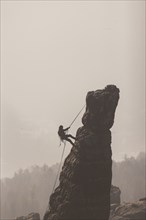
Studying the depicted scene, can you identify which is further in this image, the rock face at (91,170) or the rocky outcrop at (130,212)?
the rocky outcrop at (130,212)

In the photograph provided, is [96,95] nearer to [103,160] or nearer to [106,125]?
[106,125]

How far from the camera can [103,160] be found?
1374 inches

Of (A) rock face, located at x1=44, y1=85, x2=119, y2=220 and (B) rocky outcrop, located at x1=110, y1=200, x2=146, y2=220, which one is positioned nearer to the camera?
(A) rock face, located at x1=44, y1=85, x2=119, y2=220

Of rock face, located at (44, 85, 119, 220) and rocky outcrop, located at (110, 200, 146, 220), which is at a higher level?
rock face, located at (44, 85, 119, 220)

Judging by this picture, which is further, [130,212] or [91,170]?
[130,212]

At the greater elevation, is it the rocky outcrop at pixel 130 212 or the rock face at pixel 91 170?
the rock face at pixel 91 170

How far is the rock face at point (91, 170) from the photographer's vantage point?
3422 cm

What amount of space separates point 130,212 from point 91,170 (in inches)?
2682

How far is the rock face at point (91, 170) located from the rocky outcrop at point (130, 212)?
63.9 metres

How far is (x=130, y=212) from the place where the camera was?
97.8m

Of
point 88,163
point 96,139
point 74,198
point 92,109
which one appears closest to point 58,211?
point 74,198

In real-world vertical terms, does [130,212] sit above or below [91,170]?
below

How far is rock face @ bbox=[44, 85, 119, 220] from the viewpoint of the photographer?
→ 1347 inches

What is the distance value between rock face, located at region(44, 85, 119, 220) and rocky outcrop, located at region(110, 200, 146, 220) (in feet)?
210
